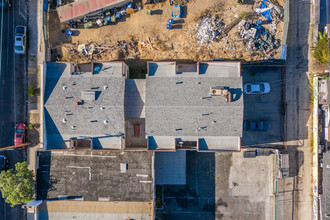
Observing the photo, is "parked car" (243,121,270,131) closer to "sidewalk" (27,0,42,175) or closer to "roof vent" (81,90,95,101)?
"roof vent" (81,90,95,101)

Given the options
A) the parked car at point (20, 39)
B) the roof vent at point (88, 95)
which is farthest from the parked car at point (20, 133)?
the roof vent at point (88, 95)

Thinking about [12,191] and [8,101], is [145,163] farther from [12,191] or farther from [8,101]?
[8,101]

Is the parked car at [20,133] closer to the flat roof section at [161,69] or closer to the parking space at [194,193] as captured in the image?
the flat roof section at [161,69]

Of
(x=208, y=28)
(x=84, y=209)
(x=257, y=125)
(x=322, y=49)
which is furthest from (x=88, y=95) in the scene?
(x=322, y=49)

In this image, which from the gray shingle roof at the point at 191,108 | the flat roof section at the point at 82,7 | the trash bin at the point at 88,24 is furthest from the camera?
Answer: the trash bin at the point at 88,24

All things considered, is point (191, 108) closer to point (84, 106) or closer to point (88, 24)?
point (84, 106)

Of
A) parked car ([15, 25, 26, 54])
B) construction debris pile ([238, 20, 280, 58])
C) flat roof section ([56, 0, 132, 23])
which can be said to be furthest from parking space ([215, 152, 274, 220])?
parked car ([15, 25, 26, 54])

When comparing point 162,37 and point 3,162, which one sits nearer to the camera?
point 3,162
